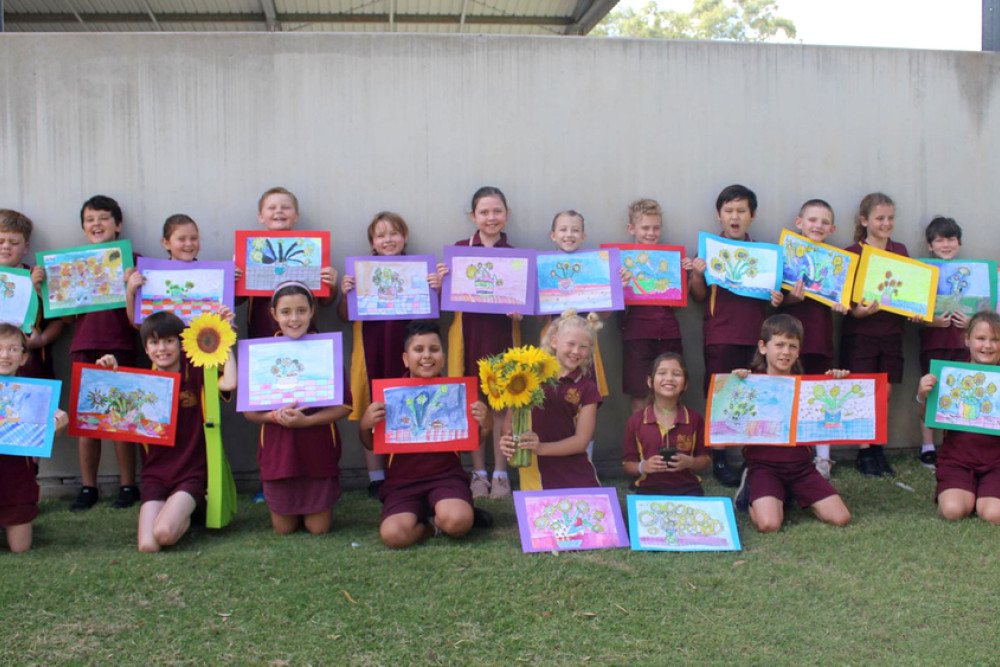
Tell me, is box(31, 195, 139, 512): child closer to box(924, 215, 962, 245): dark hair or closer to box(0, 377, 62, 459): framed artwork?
box(0, 377, 62, 459): framed artwork

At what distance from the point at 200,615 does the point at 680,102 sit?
4.13 metres

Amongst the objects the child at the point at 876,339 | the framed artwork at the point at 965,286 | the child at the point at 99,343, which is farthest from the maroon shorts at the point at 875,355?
the child at the point at 99,343

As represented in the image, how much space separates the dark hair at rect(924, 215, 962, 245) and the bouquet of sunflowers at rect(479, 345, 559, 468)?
3125 mm

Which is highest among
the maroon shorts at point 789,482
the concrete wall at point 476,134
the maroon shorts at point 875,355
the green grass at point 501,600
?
the concrete wall at point 476,134

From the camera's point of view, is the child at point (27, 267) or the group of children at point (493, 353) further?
the child at point (27, 267)

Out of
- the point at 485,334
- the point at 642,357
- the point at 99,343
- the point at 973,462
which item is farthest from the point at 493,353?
the point at 973,462

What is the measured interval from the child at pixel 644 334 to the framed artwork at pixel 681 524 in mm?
1029

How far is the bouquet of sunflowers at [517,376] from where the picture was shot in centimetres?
384

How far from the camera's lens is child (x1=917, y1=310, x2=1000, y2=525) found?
14.1 feet

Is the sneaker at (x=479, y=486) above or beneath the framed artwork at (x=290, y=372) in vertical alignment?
beneath

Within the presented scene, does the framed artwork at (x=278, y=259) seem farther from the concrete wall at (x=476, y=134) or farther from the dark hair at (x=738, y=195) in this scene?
the dark hair at (x=738, y=195)

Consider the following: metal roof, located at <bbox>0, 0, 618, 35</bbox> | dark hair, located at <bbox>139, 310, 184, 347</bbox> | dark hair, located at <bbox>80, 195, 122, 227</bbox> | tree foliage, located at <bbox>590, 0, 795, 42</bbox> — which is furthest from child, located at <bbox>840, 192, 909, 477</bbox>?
tree foliage, located at <bbox>590, 0, 795, 42</bbox>

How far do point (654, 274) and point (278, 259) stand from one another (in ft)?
7.17

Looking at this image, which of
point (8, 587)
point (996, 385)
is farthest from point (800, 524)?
point (8, 587)
